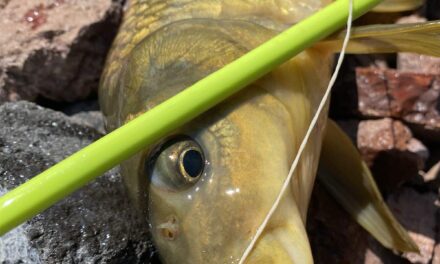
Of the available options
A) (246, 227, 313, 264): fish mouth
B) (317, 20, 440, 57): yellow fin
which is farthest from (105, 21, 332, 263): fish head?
(317, 20, 440, 57): yellow fin

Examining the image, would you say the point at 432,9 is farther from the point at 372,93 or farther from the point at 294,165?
the point at 294,165

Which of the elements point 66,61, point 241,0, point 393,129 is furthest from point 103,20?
point 393,129

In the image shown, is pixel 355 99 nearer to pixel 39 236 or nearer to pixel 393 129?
pixel 393 129

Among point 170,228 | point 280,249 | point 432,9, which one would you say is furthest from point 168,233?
point 432,9

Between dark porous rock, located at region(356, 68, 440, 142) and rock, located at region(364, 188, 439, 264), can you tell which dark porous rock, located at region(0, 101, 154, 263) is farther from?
dark porous rock, located at region(356, 68, 440, 142)

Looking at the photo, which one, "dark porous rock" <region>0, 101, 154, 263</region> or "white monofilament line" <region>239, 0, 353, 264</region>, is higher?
"white monofilament line" <region>239, 0, 353, 264</region>

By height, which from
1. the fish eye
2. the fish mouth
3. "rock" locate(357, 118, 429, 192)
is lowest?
"rock" locate(357, 118, 429, 192)

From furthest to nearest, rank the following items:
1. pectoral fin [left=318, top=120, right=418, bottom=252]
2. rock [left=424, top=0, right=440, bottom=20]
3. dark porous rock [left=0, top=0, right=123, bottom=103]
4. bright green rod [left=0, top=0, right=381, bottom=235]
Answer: rock [left=424, top=0, right=440, bottom=20], dark porous rock [left=0, top=0, right=123, bottom=103], pectoral fin [left=318, top=120, right=418, bottom=252], bright green rod [left=0, top=0, right=381, bottom=235]

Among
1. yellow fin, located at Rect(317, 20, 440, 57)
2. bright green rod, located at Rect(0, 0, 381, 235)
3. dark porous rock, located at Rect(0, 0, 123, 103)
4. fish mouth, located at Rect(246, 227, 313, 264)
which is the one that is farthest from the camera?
dark porous rock, located at Rect(0, 0, 123, 103)
